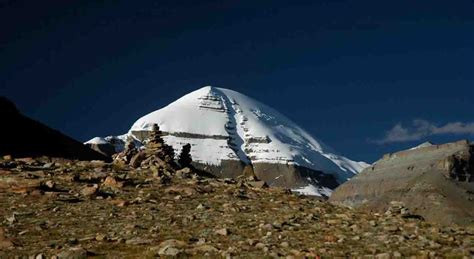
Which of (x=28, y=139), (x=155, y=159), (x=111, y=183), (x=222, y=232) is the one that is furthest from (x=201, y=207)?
(x=28, y=139)

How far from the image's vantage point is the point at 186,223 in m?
20.5

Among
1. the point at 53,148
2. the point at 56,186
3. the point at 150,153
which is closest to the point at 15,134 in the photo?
the point at 53,148

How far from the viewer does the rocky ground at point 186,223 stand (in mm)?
16516

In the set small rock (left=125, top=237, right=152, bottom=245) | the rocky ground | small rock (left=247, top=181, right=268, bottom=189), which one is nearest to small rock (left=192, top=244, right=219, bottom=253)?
the rocky ground

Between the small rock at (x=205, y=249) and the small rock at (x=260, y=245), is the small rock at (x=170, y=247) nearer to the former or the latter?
the small rock at (x=205, y=249)

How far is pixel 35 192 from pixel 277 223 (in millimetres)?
11031

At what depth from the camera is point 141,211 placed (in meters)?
22.6

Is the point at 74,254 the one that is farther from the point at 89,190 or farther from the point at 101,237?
the point at 89,190

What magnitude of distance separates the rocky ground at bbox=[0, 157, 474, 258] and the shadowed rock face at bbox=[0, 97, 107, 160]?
17152mm

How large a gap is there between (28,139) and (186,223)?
111 ft

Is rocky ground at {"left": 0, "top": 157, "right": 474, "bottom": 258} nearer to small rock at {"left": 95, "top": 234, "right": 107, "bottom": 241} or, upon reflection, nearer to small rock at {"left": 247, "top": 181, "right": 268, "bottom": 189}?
small rock at {"left": 95, "top": 234, "right": 107, "bottom": 241}

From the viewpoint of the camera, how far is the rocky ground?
54.2ft

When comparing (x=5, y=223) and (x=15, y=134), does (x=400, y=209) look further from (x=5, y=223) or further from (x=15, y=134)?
(x=15, y=134)

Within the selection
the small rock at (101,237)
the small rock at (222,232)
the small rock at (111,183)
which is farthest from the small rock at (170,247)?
the small rock at (111,183)
